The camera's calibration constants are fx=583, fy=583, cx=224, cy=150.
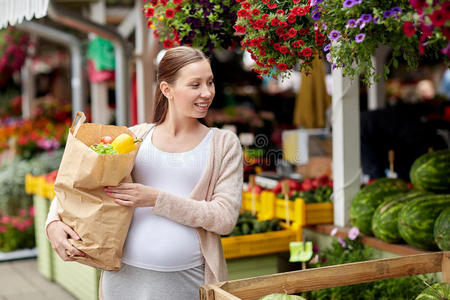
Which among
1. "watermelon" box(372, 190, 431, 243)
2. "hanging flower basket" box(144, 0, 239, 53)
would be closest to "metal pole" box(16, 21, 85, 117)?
"hanging flower basket" box(144, 0, 239, 53)

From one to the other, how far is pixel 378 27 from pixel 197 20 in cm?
129

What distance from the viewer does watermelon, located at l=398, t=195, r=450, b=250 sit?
3.07 m

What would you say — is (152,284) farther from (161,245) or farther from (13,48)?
(13,48)

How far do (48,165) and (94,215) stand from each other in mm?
4409

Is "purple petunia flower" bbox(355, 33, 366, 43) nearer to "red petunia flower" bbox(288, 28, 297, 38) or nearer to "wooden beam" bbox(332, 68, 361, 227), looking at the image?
"red petunia flower" bbox(288, 28, 297, 38)

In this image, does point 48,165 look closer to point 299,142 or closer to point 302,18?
point 299,142

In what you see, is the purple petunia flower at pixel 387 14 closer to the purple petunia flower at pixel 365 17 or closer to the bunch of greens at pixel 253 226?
the purple petunia flower at pixel 365 17

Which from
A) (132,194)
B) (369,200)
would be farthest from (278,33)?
(369,200)

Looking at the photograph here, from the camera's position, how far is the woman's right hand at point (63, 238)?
2162mm

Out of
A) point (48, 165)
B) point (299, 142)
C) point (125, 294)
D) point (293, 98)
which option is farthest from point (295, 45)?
point (293, 98)

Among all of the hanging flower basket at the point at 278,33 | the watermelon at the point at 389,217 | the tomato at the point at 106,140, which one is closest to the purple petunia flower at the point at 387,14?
the hanging flower basket at the point at 278,33

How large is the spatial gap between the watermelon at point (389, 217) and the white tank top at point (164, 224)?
1453mm

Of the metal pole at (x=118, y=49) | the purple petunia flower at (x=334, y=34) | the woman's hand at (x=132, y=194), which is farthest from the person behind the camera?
the metal pole at (x=118, y=49)

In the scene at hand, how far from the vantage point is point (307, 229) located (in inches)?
160
